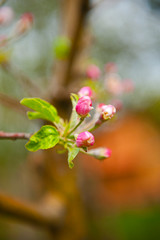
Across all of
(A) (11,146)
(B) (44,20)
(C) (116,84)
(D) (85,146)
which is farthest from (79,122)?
(A) (11,146)

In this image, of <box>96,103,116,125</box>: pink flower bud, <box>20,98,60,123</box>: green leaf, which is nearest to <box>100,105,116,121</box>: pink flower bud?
<box>96,103,116,125</box>: pink flower bud

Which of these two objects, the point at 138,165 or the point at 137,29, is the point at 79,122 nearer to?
the point at 137,29

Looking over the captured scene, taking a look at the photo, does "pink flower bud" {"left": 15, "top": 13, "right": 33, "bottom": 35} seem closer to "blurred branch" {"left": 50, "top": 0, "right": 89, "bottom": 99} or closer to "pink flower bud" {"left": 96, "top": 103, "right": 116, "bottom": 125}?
"blurred branch" {"left": 50, "top": 0, "right": 89, "bottom": 99}

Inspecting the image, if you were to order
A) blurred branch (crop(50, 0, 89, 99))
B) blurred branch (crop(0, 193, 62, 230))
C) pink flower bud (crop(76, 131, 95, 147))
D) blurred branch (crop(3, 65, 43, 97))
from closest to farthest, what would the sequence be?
pink flower bud (crop(76, 131, 95, 147)) < blurred branch (crop(0, 193, 62, 230)) < blurred branch (crop(3, 65, 43, 97)) < blurred branch (crop(50, 0, 89, 99))

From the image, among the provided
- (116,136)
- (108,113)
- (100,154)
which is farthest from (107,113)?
(116,136)

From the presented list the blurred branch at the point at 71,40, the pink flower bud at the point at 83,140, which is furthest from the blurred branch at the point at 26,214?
the blurred branch at the point at 71,40

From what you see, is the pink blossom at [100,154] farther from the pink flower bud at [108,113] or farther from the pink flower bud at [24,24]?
the pink flower bud at [24,24]

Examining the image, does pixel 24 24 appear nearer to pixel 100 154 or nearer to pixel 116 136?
pixel 100 154
